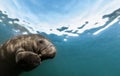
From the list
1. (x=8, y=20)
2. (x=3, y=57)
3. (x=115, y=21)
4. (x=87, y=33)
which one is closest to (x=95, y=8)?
(x=115, y=21)

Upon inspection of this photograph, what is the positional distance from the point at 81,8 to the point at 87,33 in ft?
21.6

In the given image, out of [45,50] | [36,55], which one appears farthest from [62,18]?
[36,55]

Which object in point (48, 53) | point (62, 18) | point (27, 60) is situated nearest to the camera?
point (27, 60)

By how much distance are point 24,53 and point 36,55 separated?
0.11 meters

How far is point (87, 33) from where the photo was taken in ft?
102

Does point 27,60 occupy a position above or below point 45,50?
below

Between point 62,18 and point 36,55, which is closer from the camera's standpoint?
point 36,55

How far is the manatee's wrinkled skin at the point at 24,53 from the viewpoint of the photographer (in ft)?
6.49

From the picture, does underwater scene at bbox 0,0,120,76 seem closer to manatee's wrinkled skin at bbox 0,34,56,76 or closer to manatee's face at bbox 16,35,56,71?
manatee's wrinkled skin at bbox 0,34,56,76

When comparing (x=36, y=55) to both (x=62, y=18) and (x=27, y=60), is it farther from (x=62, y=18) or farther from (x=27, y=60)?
(x=62, y=18)

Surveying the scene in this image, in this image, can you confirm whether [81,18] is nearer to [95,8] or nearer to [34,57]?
[95,8]

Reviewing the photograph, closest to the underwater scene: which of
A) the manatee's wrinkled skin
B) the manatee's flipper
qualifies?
the manatee's wrinkled skin

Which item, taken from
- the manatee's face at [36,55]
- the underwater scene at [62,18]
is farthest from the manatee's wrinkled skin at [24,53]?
the underwater scene at [62,18]

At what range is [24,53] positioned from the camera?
2.02 metres
